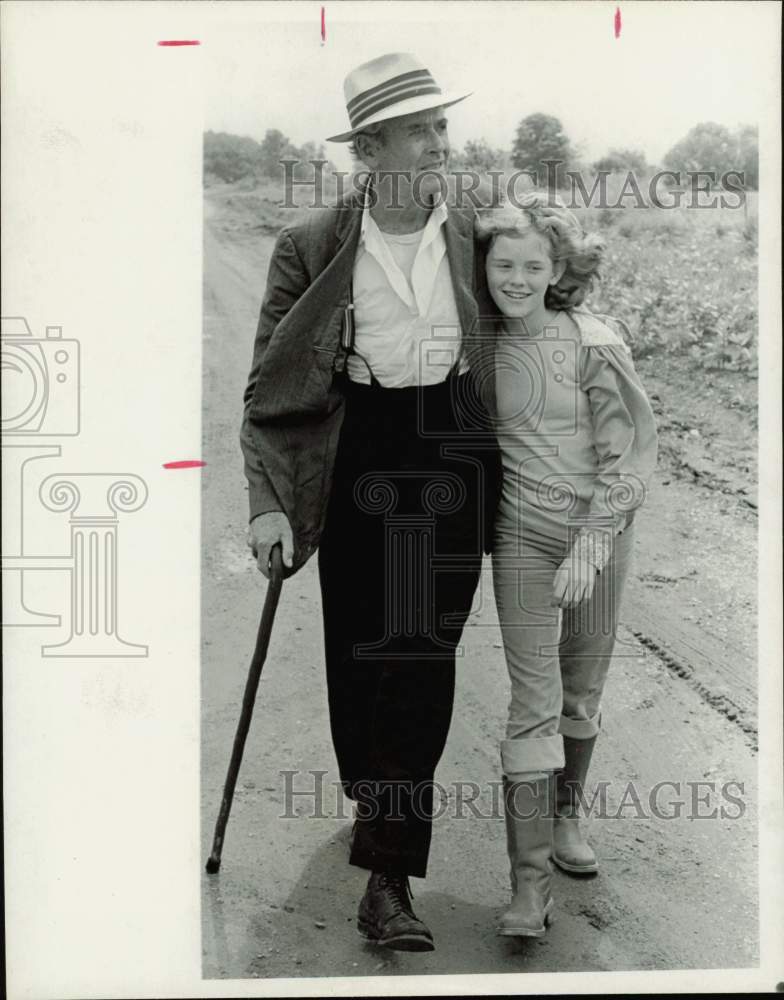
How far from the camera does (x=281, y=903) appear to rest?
379 cm

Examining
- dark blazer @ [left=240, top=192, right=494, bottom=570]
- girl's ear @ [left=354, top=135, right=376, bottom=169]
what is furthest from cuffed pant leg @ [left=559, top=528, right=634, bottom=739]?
girl's ear @ [left=354, top=135, right=376, bottom=169]

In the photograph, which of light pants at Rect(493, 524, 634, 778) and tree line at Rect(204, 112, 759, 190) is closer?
light pants at Rect(493, 524, 634, 778)

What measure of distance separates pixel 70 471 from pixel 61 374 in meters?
0.27

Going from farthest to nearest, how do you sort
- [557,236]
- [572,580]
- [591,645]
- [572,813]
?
[572,813], [591,645], [572,580], [557,236]

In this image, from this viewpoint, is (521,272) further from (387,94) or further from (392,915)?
(392,915)

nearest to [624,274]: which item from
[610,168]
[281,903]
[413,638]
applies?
[610,168]

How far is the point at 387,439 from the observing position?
12.1 ft

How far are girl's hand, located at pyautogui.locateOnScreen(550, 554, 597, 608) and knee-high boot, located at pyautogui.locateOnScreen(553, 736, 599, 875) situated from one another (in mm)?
444

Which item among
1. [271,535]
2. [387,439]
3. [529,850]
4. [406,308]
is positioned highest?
[406,308]

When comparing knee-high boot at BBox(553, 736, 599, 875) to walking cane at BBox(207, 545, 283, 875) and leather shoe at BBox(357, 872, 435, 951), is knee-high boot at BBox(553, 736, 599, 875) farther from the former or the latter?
walking cane at BBox(207, 545, 283, 875)

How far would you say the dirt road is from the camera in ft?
12.4

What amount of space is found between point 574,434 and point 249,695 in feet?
3.72

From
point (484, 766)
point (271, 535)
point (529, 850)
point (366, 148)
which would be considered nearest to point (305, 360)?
point (271, 535)

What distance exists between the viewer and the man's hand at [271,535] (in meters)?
3.74
